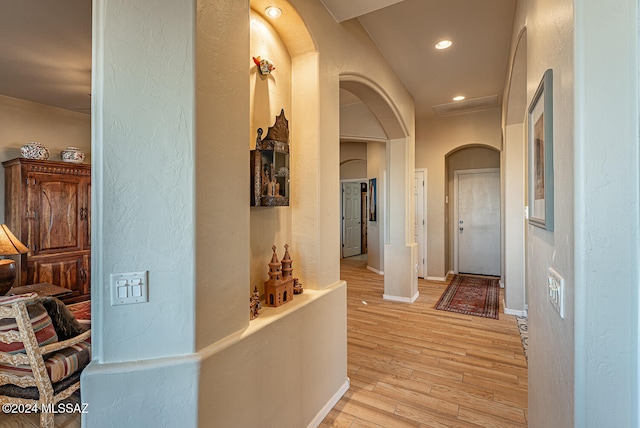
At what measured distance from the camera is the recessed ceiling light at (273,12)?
173 centimetres

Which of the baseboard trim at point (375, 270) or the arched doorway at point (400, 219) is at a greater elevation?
the arched doorway at point (400, 219)

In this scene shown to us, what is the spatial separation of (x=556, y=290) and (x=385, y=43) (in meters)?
2.83

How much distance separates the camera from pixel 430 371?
97.0 inches

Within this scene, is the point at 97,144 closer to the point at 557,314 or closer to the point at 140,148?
the point at 140,148

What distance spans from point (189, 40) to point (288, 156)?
832 millimetres

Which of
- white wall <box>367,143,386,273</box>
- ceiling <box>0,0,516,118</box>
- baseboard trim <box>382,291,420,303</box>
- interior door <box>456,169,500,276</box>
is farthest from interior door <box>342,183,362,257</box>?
ceiling <box>0,0,516,118</box>

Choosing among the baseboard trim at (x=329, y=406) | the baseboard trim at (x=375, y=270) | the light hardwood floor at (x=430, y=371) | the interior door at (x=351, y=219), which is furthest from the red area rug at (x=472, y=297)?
the interior door at (x=351, y=219)

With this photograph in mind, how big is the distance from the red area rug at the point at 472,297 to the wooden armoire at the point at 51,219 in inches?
189

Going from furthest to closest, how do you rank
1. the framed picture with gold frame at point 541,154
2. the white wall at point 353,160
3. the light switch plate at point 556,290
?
the white wall at point 353,160, the framed picture with gold frame at point 541,154, the light switch plate at point 556,290

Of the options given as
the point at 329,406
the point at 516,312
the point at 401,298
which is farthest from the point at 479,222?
the point at 329,406

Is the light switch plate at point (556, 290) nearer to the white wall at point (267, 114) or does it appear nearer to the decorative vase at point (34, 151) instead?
the white wall at point (267, 114)

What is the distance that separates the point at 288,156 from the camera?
1849 millimetres


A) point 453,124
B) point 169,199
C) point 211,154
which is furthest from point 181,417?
point 453,124

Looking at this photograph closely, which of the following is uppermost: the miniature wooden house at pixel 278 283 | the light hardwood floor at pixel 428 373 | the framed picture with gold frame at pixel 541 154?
the framed picture with gold frame at pixel 541 154
